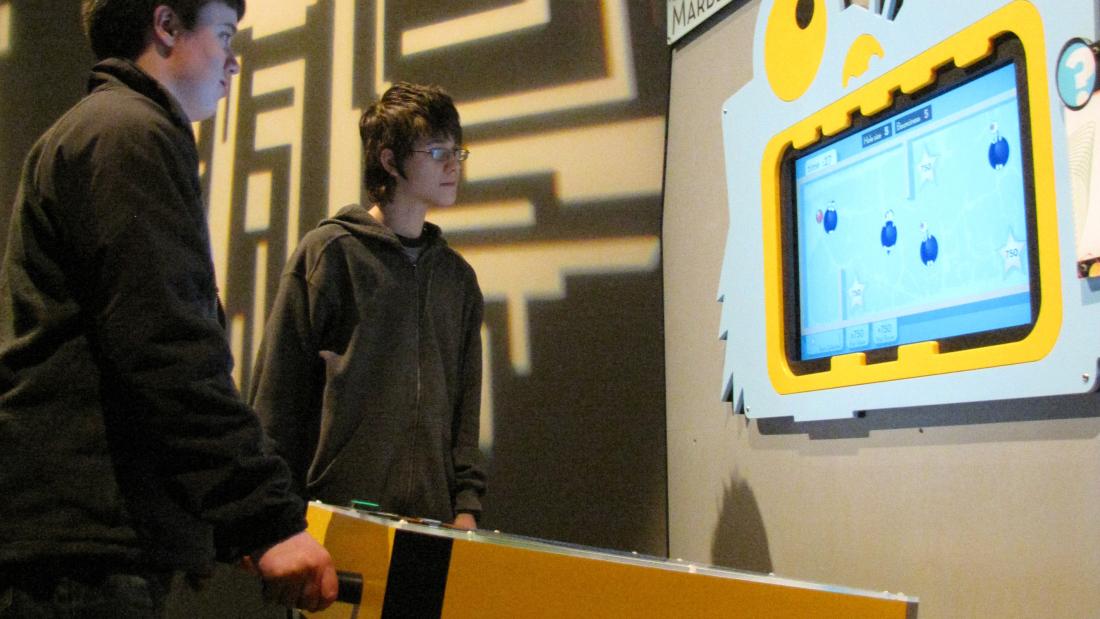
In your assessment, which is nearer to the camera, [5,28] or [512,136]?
[512,136]

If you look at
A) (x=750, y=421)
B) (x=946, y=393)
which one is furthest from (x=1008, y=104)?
(x=750, y=421)

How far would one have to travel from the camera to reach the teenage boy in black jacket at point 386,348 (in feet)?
5.43

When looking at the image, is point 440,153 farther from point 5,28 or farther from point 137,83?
point 5,28

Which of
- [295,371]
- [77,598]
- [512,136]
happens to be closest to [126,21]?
[77,598]

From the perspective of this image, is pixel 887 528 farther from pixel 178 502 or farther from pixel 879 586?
pixel 178 502

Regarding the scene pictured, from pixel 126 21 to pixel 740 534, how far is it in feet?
4.57

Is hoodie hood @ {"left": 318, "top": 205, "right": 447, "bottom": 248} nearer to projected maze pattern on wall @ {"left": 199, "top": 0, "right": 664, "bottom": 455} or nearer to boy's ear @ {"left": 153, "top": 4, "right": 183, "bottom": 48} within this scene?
projected maze pattern on wall @ {"left": 199, "top": 0, "right": 664, "bottom": 455}

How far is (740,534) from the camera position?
1888 mm

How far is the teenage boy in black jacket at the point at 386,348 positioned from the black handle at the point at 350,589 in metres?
A: 0.69

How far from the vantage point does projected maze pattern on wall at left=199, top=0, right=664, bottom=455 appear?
2.30 m

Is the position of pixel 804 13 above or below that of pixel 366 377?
above

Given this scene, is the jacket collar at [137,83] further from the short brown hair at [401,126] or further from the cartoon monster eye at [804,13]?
the cartoon monster eye at [804,13]

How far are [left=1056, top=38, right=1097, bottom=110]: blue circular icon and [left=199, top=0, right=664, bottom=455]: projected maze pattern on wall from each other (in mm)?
1192

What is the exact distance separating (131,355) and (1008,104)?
1.10 meters
